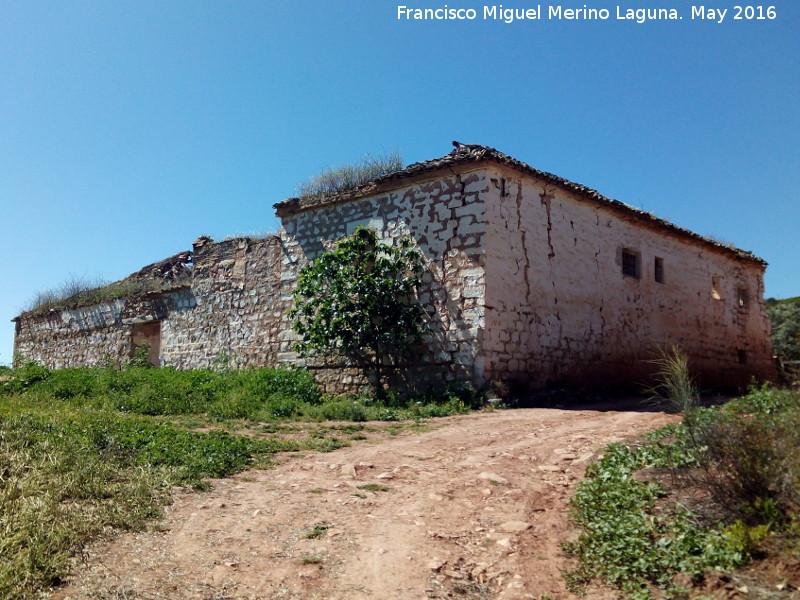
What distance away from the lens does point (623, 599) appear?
3822mm

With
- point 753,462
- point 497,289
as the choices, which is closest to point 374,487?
point 753,462

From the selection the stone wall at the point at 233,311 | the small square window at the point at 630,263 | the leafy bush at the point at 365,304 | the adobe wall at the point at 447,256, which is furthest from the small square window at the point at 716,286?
the stone wall at the point at 233,311

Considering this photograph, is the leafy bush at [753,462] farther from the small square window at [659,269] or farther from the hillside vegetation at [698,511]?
the small square window at [659,269]

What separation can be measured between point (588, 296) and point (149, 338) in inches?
452

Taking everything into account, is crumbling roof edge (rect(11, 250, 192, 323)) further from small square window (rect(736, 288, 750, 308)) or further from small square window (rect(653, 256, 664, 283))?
small square window (rect(736, 288, 750, 308))

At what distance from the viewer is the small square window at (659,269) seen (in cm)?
1530

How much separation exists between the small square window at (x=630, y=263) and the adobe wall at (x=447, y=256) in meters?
4.73

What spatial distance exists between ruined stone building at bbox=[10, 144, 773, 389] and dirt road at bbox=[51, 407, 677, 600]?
458cm

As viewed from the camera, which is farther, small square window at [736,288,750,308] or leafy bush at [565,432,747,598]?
small square window at [736,288,750,308]

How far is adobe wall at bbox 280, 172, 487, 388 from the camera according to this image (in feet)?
36.5

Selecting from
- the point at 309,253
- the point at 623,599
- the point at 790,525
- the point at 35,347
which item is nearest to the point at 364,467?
the point at 623,599

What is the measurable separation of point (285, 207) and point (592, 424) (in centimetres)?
837

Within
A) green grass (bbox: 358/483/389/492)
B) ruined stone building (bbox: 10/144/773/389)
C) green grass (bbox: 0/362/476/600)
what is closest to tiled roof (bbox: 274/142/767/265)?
ruined stone building (bbox: 10/144/773/389)

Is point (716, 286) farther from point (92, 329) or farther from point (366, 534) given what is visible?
point (92, 329)
